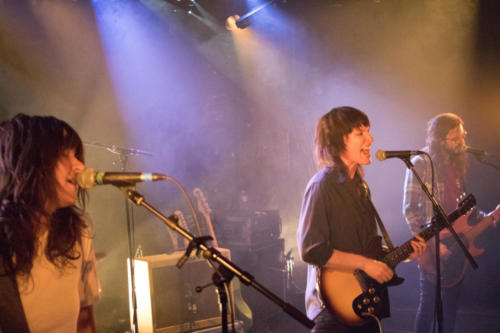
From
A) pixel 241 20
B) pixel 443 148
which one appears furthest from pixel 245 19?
pixel 443 148

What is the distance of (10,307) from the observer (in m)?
1.58

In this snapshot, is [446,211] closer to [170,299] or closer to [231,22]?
[170,299]

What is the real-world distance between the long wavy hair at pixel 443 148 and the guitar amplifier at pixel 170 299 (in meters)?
2.86

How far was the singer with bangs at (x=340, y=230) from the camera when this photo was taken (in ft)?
7.63

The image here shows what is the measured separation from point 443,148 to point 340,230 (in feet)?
7.35

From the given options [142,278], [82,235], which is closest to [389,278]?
[82,235]

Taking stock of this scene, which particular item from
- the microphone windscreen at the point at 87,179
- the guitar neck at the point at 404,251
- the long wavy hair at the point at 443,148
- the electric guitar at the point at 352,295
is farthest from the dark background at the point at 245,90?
the microphone windscreen at the point at 87,179

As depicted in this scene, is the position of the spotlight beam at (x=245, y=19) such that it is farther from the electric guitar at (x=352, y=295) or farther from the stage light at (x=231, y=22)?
the electric guitar at (x=352, y=295)

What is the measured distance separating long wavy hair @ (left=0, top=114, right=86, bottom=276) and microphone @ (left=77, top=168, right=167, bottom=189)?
0.23 metres

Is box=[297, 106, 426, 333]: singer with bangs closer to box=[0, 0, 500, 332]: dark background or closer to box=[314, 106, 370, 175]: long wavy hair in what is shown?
box=[314, 106, 370, 175]: long wavy hair

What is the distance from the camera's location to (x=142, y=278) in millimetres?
3916

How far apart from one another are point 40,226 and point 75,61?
4.18 m

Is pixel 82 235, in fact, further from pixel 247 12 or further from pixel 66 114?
pixel 247 12

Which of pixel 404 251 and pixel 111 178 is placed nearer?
pixel 111 178
